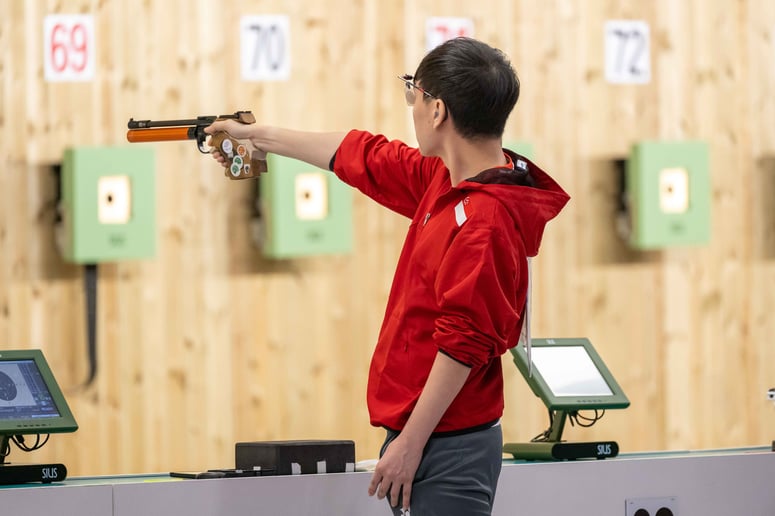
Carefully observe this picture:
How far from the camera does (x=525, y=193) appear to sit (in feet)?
6.64

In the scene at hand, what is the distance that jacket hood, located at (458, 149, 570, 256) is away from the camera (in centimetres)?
200

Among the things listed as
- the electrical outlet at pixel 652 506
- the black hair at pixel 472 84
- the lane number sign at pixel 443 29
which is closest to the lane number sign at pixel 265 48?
the lane number sign at pixel 443 29

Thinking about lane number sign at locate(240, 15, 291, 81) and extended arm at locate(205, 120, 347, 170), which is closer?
extended arm at locate(205, 120, 347, 170)

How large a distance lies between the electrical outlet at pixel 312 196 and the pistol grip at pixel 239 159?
57.0 inches

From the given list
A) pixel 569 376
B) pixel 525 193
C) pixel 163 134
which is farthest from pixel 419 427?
pixel 569 376

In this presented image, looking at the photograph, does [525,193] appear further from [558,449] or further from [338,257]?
[338,257]

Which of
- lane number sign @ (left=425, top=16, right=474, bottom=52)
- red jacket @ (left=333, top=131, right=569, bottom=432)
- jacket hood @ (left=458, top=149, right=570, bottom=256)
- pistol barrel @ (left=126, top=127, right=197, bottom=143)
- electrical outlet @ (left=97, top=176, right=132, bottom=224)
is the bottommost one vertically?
red jacket @ (left=333, top=131, right=569, bottom=432)

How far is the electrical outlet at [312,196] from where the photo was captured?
13.1 ft

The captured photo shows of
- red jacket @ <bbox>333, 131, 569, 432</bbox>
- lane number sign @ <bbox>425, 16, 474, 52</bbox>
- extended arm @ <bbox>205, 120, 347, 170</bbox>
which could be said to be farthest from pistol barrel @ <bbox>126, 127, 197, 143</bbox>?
lane number sign @ <bbox>425, 16, 474, 52</bbox>

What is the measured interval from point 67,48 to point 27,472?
72.7 inches

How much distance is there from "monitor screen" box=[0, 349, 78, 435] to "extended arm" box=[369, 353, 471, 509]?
0.98 metres

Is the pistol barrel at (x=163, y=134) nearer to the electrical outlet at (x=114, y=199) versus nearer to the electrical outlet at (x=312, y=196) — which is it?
the electrical outlet at (x=114, y=199)

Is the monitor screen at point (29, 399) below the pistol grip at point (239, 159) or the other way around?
below

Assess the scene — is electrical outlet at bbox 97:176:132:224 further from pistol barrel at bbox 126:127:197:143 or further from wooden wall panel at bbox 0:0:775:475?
pistol barrel at bbox 126:127:197:143
